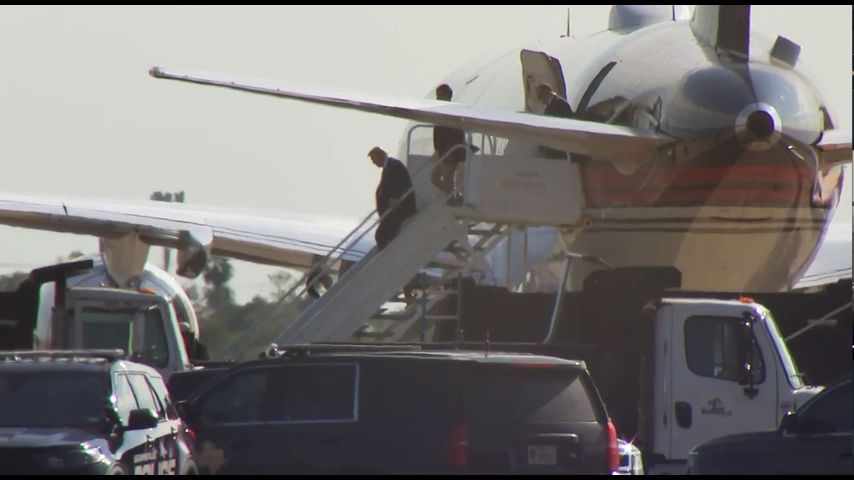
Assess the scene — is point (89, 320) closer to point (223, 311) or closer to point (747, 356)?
point (747, 356)

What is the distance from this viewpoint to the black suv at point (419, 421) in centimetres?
1530

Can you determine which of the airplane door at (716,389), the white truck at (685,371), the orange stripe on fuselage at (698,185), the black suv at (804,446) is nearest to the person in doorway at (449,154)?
the orange stripe on fuselage at (698,185)

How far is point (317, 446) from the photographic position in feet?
51.3

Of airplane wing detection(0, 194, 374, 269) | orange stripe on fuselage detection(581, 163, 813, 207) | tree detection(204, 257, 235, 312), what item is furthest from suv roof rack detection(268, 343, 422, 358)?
tree detection(204, 257, 235, 312)

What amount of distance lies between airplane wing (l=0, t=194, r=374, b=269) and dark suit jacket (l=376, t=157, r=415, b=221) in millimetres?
827

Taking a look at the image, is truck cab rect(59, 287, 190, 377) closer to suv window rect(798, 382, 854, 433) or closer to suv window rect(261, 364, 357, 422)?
suv window rect(261, 364, 357, 422)

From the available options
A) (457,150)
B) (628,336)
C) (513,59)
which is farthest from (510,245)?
(628,336)

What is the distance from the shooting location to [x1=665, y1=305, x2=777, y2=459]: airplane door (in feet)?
67.2

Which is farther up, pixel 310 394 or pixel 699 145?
pixel 699 145

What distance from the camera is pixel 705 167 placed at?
25.9 meters

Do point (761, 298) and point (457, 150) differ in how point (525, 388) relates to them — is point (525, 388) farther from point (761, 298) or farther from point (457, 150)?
point (457, 150)

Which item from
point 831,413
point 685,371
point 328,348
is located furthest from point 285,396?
point 685,371

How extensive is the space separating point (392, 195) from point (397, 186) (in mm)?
149

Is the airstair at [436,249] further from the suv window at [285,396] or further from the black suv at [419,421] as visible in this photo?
the black suv at [419,421]
